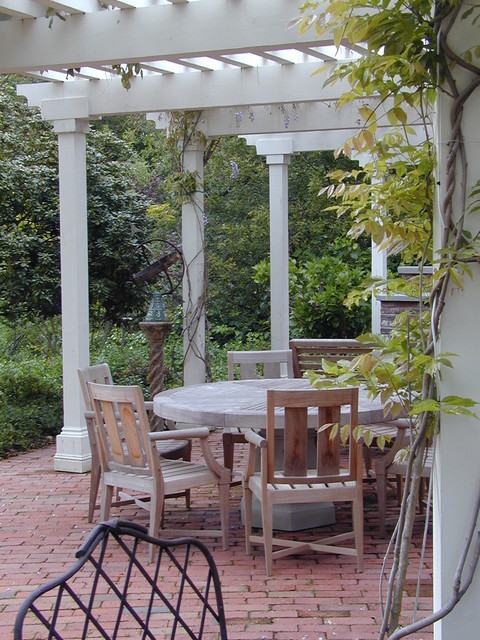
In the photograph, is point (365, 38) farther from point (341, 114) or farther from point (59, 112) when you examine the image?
point (341, 114)

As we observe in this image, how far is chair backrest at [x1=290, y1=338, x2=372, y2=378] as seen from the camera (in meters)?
7.89

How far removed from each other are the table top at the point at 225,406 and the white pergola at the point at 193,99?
1.57m

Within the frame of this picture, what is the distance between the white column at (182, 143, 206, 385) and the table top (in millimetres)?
2035

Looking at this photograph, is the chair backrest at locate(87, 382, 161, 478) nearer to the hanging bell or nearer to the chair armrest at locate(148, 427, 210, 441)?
the chair armrest at locate(148, 427, 210, 441)

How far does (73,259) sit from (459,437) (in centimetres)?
501

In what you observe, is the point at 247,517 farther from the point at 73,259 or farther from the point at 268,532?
the point at 73,259

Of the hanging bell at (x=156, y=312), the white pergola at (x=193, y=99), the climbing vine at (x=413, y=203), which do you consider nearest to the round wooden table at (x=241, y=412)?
the white pergola at (x=193, y=99)

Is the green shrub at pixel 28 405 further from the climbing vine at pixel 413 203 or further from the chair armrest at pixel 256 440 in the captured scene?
the climbing vine at pixel 413 203

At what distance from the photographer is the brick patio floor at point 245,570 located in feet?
13.0

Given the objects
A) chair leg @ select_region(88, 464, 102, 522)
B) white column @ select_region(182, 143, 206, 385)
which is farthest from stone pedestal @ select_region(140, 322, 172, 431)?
chair leg @ select_region(88, 464, 102, 522)

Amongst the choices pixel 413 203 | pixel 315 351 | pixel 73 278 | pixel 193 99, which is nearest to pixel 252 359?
pixel 315 351

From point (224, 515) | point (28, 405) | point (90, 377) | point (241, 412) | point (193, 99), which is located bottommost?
point (224, 515)

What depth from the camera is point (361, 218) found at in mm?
2986

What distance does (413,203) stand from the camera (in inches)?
116
